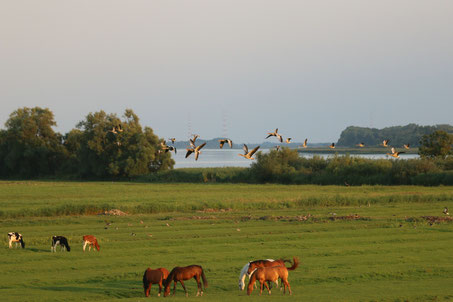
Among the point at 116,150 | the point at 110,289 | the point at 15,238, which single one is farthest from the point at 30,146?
the point at 110,289

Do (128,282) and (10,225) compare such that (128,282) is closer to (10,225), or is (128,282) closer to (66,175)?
(10,225)

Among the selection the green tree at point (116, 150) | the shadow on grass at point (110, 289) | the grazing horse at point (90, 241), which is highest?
the green tree at point (116, 150)

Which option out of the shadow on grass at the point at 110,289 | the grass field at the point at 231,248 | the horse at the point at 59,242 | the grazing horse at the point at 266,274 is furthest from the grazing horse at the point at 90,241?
the grazing horse at the point at 266,274

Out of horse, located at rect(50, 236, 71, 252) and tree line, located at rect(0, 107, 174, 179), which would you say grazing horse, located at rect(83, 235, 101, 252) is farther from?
tree line, located at rect(0, 107, 174, 179)

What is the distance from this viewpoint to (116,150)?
296 feet

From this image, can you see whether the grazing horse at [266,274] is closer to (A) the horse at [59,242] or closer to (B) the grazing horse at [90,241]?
(B) the grazing horse at [90,241]

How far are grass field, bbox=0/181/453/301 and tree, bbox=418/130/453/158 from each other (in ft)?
130

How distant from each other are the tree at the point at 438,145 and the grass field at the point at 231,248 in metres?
39.7

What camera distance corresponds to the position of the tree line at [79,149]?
89250mm

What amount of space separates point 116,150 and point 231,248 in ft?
225

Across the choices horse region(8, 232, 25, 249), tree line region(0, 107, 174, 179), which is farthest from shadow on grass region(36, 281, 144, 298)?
tree line region(0, 107, 174, 179)

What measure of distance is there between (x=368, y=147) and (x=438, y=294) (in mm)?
182216

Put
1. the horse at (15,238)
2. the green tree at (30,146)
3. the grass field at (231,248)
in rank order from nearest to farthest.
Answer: the grass field at (231,248), the horse at (15,238), the green tree at (30,146)

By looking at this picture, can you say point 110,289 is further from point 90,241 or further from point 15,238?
point 15,238
